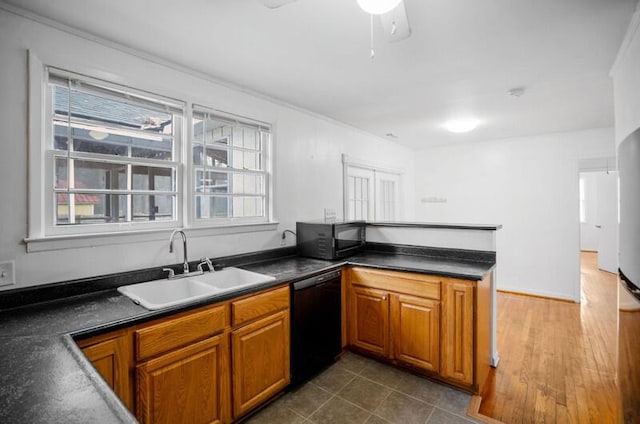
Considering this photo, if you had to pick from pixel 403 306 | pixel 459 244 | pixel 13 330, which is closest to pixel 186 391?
pixel 13 330

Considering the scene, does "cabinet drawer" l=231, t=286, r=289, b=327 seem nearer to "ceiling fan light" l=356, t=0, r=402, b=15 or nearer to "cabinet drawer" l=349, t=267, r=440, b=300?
"cabinet drawer" l=349, t=267, r=440, b=300

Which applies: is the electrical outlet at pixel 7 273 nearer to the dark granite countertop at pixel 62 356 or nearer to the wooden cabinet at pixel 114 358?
the dark granite countertop at pixel 62 356

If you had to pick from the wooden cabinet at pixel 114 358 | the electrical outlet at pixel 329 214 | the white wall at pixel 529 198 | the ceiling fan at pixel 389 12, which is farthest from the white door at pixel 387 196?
the wooden cabinet at pixel 114 358

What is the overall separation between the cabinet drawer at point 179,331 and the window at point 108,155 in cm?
87

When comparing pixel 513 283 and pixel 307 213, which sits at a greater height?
pixel 307 213

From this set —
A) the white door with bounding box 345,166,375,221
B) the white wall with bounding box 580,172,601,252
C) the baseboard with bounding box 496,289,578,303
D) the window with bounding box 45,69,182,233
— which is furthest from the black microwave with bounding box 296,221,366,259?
the white wall with bounding box 580,172,601,252

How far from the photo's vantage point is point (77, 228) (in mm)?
1887

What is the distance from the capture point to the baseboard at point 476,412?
197 centimetres

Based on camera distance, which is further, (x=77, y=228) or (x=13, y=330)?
(x=77, y=228)

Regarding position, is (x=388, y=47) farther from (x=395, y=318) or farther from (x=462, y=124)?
(x=462, y=124)

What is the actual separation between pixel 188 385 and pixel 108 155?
148 centimetres

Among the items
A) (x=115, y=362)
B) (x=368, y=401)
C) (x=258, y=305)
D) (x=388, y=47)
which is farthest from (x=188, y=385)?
(x=388, y=47)

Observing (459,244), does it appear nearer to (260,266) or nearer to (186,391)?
(260,266)

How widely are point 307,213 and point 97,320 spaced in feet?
7.26
